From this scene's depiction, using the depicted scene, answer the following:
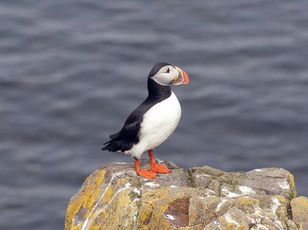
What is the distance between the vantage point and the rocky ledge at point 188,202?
11102 mm

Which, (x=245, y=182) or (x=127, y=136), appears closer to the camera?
(x=245, y=182)

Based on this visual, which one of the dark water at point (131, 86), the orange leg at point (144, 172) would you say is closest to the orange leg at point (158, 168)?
the orange leg at point (144, 172)

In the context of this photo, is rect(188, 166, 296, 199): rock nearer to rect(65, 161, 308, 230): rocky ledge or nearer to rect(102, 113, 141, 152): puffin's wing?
rect(65, 161, 308, 230): rocky ledge

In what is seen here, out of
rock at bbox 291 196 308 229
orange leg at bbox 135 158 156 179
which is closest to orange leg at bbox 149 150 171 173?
orange leg at bbox 135 158 156 179

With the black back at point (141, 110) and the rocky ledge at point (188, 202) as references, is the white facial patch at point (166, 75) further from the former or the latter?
the rocky ledge at point (188, 202)

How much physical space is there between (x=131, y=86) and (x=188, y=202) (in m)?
13.1

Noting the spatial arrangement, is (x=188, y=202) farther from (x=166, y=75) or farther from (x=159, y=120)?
(x=166, y=75)

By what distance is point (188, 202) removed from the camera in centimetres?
1146

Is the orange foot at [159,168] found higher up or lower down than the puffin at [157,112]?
lower down

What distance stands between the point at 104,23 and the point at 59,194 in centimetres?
864

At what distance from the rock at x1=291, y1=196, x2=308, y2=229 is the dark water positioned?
8711mm

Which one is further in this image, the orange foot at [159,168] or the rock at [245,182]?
the orange foot at [159,168]

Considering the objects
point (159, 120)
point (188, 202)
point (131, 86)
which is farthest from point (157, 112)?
point (131, 86)

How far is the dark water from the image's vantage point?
71.0 feet
